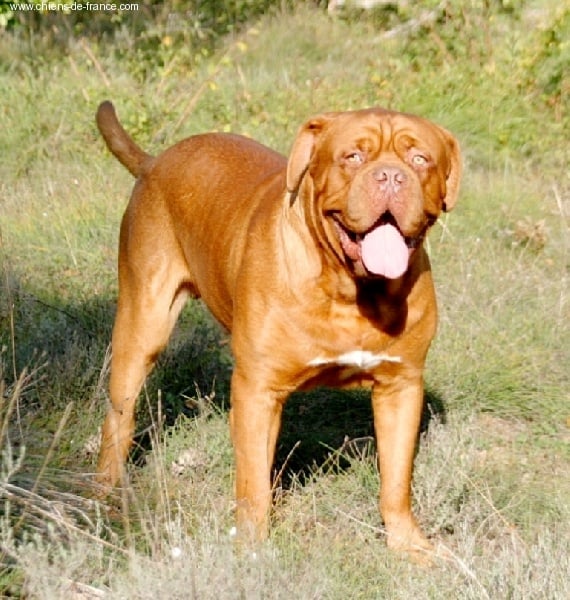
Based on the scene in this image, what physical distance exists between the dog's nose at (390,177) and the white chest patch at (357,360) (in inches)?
24.8

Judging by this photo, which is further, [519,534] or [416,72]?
[416,72]

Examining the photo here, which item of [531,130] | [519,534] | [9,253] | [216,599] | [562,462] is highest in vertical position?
[216,599]

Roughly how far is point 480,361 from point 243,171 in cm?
148

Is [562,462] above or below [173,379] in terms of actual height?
below

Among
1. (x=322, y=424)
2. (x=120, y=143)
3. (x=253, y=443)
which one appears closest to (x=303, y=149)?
(x=253, y=443)

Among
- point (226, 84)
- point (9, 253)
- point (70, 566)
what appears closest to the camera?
point (70, 566)

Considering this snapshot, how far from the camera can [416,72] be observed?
10.8 meters

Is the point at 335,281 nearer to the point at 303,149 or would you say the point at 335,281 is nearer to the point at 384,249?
the point at 384,249

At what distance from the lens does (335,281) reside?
14.7 feet

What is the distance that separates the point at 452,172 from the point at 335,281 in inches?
21.5

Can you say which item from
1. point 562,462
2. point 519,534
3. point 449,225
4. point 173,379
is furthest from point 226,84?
point 519,534

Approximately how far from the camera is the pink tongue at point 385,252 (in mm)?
4254

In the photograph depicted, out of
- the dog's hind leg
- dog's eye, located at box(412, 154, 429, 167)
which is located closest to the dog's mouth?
dog's eye, located at box(412, 154, 429, 167)

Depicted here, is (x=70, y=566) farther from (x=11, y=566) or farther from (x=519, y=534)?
(x=519, y=534)
